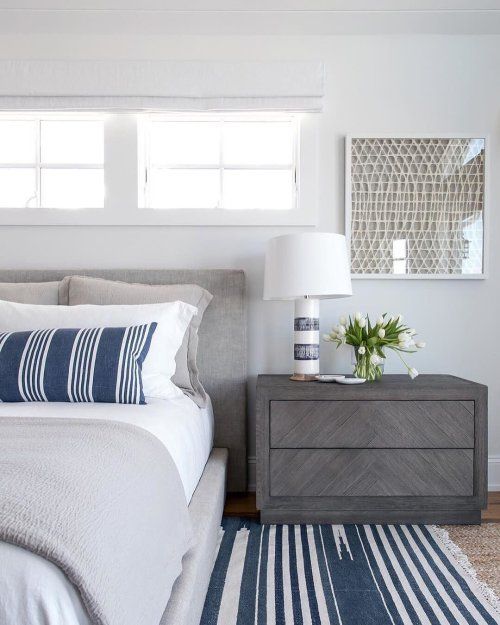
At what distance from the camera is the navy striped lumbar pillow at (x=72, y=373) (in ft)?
5.93

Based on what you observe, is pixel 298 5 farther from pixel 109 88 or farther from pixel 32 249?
pixel 32 249

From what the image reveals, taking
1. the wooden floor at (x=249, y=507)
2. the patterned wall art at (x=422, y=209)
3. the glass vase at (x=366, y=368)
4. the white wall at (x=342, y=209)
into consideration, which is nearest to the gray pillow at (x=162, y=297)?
the white wall at (x=342, y=209)

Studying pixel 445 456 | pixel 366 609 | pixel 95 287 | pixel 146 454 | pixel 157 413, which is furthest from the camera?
pixel 95 287

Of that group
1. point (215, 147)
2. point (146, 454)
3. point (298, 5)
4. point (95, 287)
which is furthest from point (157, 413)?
point (298, 5)

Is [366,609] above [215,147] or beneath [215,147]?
beneath

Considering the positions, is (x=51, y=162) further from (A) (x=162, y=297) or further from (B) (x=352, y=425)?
(B) (x=352, y=425)

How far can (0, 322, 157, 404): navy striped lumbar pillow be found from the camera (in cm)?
181

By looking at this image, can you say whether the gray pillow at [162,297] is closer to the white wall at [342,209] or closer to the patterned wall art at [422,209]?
the white wall at [342,209]

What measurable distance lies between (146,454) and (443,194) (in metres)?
2.17

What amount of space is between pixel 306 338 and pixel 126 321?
0.81m

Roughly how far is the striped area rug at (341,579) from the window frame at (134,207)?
59.7 inches

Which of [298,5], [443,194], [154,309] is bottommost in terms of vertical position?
[154,309]

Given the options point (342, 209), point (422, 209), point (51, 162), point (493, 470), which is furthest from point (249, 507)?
point (51, 162)

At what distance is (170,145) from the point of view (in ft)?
9.04
